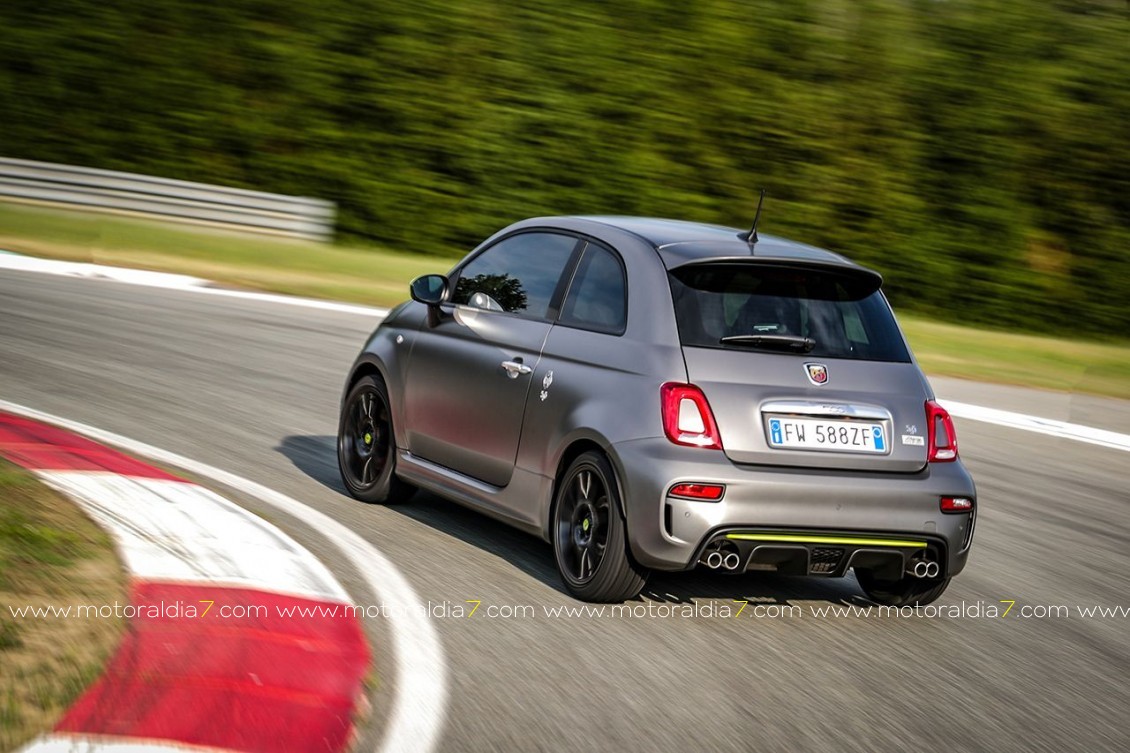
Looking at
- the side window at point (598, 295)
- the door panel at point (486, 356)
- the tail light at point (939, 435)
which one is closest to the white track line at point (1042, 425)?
the tail light at point (939, 435)

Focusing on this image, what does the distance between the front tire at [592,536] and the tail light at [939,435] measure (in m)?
1.34

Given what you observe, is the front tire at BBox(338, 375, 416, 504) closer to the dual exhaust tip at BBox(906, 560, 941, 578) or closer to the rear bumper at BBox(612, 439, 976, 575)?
the rear bumper at BBox(612, 439, 976, 575)

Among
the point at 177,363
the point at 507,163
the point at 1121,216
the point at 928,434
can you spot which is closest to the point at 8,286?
the point at 177,363

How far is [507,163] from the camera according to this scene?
73.9 ft

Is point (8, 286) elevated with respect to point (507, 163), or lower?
lower

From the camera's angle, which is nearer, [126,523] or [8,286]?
[126,523]

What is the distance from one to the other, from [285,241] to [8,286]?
765cm

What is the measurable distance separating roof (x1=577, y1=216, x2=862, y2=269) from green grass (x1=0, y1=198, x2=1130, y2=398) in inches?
425

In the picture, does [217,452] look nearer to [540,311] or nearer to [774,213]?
[540,311]

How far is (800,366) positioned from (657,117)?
1697 centimetres

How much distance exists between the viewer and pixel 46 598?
16.1ft

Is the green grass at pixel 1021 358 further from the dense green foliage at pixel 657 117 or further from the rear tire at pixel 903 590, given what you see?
the rear tire at pixel 903 590

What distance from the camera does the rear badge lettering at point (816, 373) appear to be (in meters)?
5.94

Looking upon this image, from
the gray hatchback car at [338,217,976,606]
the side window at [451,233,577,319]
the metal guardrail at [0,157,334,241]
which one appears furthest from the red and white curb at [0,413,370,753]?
the metal guardrail at [0,157,334,241]
